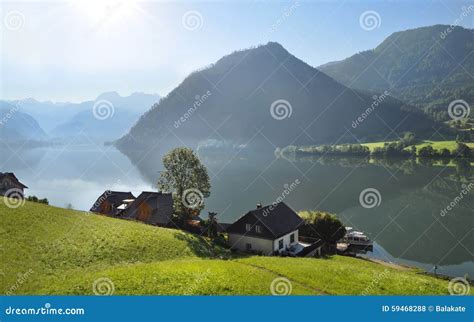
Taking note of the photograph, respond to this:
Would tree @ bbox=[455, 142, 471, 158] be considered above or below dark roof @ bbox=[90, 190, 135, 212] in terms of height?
below

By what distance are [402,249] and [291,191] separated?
182 ft

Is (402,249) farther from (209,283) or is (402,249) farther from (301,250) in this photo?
(209,283)

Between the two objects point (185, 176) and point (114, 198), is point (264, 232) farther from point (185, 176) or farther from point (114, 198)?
point (114, 198)

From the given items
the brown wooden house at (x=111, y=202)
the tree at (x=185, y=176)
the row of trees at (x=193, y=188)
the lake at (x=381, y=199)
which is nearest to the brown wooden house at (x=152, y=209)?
the row of trees at (x=193, y=188)

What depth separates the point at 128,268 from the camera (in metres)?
26.8

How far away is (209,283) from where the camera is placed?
2242 centimetres

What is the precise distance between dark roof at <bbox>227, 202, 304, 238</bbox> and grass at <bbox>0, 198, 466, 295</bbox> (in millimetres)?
8706

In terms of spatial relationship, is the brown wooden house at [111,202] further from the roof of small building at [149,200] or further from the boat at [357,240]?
the boat at [357,240]

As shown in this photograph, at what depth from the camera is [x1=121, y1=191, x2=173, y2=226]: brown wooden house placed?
59.8 metres

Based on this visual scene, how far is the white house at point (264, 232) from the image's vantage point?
46.8 metres

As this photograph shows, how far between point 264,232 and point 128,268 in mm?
23546

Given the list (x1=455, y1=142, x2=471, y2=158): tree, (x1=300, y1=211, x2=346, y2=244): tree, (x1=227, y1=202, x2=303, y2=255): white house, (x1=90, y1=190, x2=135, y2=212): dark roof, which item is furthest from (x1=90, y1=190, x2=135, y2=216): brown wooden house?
(x1=455, y1=142, x2=471, y2=158): tree

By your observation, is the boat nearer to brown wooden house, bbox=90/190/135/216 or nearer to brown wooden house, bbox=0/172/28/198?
brown wooden house, bbox=90/190/135/216

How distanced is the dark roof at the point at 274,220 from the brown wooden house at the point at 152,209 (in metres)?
15.1
